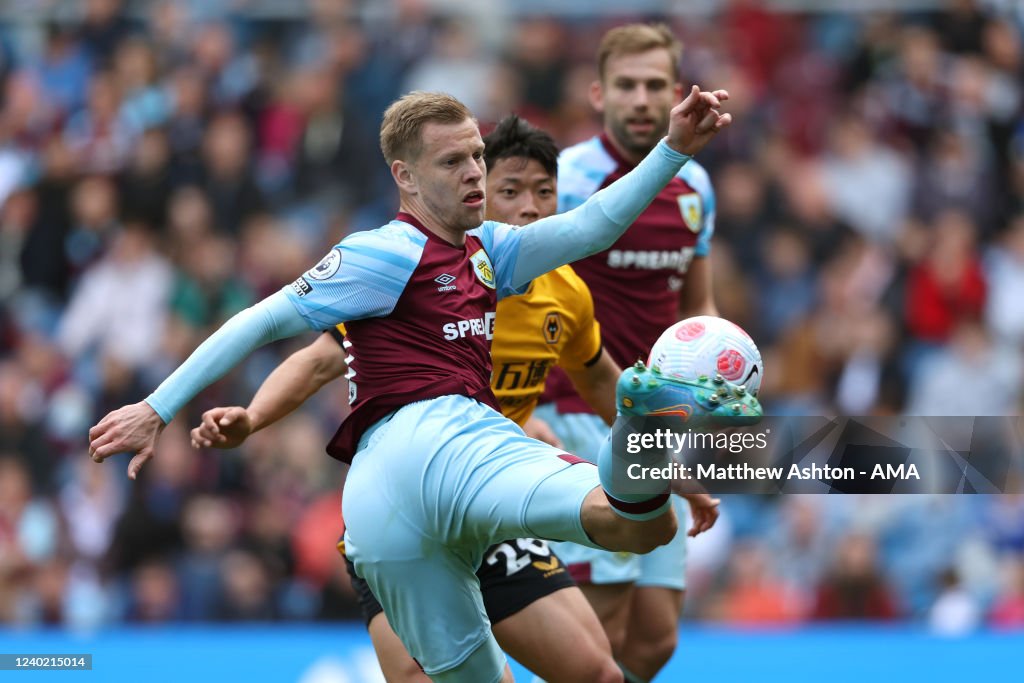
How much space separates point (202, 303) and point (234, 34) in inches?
120

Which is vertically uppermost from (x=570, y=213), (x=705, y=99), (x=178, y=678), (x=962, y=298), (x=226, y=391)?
(x=705, y=99)

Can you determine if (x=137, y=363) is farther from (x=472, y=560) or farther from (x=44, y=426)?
(x=472, y=560)

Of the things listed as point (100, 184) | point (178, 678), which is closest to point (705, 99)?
point (178, 678)

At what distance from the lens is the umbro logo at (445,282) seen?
17.8 ft

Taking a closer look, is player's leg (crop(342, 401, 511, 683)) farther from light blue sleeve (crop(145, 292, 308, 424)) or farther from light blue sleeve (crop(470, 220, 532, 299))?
light blue sleeve (crop(470, 220, 532, 299))

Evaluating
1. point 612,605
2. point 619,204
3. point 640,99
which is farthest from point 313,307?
point 612,605

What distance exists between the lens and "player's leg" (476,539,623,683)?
6.03 m

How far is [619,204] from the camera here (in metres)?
5.51

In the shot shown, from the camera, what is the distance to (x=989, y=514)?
421 inches

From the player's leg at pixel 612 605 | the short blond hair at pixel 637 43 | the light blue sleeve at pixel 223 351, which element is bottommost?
the player's leg at pixel 612 605

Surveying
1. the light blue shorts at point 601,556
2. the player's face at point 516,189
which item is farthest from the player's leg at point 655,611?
the player's face at point 516,189

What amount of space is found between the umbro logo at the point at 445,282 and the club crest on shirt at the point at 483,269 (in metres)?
0.14

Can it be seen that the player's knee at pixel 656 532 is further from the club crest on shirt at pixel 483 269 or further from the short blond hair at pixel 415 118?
the short blond hair at pixel 415 118

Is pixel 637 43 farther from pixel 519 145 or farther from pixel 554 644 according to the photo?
pixel 554 644
